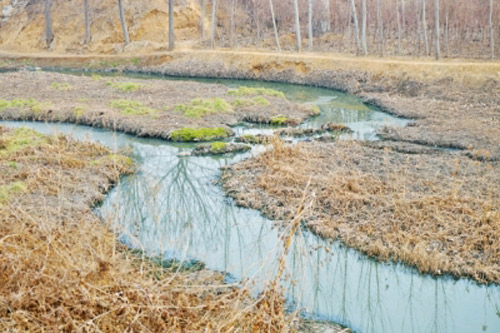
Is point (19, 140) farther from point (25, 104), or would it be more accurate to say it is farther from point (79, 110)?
point (25, 104)

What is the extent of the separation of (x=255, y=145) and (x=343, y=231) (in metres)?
8.01

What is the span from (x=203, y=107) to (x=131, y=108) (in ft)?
9.84

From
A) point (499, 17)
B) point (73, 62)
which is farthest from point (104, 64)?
point (499, 17)

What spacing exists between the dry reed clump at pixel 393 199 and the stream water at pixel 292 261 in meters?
0.33

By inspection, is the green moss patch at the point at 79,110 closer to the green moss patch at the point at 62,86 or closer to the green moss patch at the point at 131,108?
the green moss patch at the point at 131,108

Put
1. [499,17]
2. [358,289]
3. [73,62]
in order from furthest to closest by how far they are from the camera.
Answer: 1. [73,62]
2. [499,17]
3. [358,289]

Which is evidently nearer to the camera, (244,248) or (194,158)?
(244,248)

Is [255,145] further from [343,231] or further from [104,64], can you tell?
[104,64]

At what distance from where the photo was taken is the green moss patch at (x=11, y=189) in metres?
12.7

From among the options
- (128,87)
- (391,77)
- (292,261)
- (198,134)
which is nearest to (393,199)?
(292,261)

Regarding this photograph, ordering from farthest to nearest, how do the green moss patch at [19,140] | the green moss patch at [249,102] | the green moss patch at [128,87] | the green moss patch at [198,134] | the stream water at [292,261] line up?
the green moss patch at [128,87]
the green moss patch at [249,102]
the green moss patch at [198,134]
the green moss patch at [19,140]
the stream water at [292,261]

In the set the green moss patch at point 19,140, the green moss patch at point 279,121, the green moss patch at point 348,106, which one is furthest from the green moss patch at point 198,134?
the green moss patch at point 348,106

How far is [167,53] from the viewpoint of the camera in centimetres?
4369

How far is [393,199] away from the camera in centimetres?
1267
